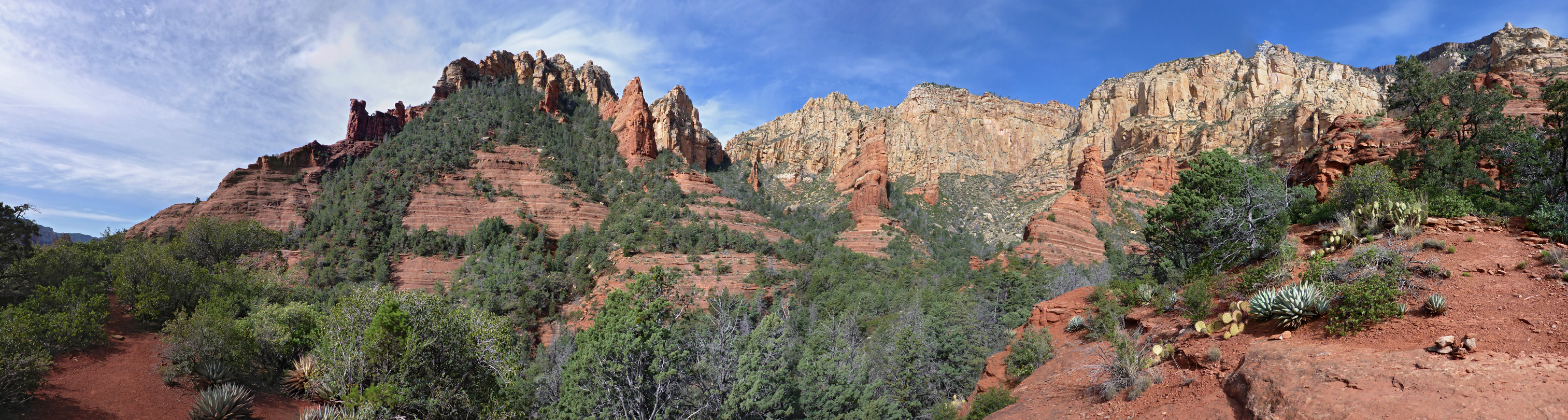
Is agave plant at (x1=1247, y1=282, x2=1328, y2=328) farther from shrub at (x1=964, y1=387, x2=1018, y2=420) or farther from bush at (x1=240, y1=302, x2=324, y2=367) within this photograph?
bush at (x1=240, y1=302, x2=324, y2=367)

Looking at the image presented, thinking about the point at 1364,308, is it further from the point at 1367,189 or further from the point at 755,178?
the point at 755,178

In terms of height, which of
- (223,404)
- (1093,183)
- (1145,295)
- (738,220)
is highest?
(1093,183)

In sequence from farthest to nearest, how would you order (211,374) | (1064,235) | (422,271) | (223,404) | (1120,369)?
1. (1064,235)
2. (422,271)
3. (211,374)
4. (223,404)
5. (1120,369)

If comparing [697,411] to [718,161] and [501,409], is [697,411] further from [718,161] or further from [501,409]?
[718,161]

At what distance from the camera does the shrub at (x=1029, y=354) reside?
15.1m

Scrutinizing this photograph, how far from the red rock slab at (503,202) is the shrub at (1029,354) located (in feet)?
151

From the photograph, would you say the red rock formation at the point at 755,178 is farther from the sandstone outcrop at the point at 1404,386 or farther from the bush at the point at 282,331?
the sandstone outcrop at the point at 1404,386

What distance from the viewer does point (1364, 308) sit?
7.52 metres

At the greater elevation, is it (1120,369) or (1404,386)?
(1404,386)

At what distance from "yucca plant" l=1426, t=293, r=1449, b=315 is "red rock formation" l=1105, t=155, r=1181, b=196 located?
7270 cm

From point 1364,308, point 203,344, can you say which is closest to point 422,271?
point 203,344

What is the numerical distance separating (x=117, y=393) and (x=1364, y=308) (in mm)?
27067

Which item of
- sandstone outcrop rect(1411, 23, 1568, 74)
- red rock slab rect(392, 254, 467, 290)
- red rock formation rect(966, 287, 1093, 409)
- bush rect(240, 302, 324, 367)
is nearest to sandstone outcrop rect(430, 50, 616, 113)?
red rock slab rect(392, 254, 467, 290)

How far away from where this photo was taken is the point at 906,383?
901 inches
